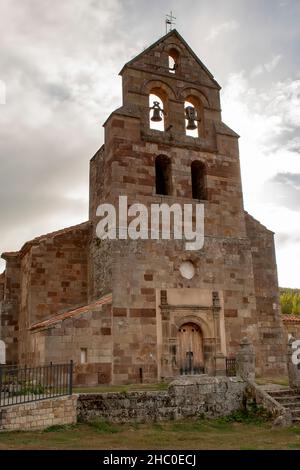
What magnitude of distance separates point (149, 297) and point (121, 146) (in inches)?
230

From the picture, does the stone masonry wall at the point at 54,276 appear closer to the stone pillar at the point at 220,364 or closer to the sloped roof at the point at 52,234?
the sloped roof at the point at 52,234

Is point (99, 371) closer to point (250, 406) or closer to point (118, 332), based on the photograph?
point (118, 332)

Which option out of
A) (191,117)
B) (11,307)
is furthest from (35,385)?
(191,117)

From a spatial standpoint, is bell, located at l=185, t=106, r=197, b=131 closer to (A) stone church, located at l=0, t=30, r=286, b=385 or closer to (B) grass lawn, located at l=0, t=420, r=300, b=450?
(A) stone church, located at l=0, t=30, r=286, b=385

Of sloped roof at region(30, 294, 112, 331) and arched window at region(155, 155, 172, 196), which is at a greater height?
arched window at region(155, 155, 172, 196)

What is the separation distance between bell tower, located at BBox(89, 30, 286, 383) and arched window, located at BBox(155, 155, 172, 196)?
0.04 m

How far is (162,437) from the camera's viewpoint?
10.7 m

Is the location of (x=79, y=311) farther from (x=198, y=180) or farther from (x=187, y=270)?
(x=198, y=180)

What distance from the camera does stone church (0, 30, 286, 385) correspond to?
16.6 meters

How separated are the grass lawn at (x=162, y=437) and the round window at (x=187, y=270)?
6.52 m

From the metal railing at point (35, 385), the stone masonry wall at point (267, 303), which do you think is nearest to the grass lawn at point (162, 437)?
the metal railing at point (35, 385)

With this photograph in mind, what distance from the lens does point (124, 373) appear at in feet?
53.4

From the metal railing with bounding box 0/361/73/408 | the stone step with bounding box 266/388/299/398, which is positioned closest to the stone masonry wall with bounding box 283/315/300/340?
the stone step with bounding box 266/388/299/398

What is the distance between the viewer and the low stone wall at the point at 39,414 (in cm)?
1062
